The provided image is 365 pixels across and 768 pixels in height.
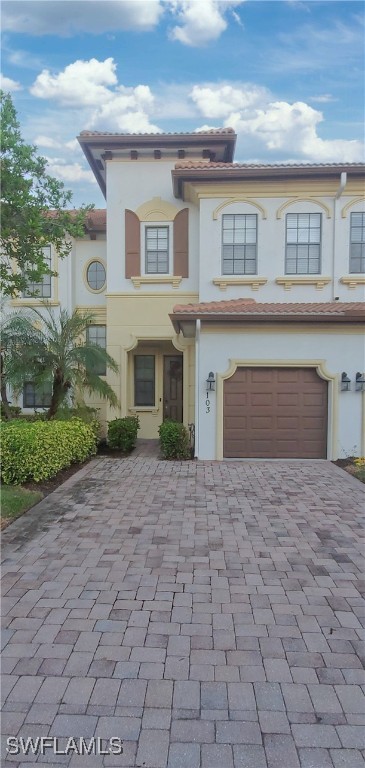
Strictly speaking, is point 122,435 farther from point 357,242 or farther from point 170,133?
point 170,133

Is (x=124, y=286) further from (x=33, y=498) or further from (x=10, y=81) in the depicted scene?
(x=33, y=498)

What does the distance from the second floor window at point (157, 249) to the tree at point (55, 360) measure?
3063 millimetres

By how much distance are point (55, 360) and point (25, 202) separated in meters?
4.24

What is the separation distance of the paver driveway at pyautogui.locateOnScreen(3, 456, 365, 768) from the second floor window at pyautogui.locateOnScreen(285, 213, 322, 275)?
757 centimetres

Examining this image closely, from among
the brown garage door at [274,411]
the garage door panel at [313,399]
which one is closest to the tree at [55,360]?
the brown garage door at [274,411]

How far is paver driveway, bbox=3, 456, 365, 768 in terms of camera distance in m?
2.40

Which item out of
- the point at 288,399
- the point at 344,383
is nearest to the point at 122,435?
the point at 288,399

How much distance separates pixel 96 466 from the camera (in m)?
9.68

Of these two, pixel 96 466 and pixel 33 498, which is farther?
pixel 96 466

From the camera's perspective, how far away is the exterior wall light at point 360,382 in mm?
9977

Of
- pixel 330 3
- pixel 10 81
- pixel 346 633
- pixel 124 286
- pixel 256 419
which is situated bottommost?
pixel 346 633

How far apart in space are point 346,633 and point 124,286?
10831 millimetres

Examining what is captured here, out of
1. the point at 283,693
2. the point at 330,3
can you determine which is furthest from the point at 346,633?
the point at 330,3

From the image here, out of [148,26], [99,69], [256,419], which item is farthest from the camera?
[256,419]
